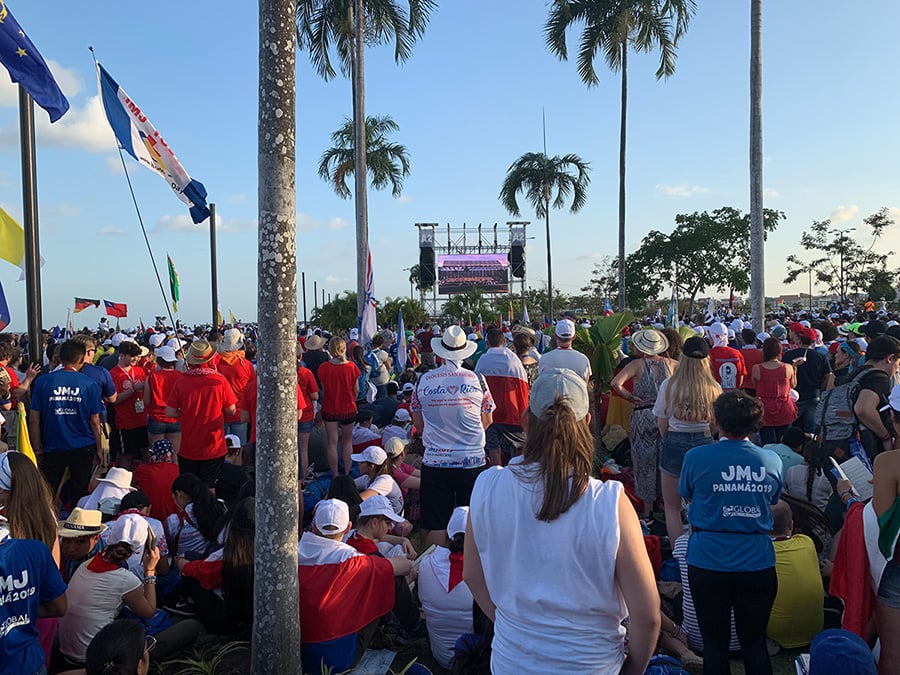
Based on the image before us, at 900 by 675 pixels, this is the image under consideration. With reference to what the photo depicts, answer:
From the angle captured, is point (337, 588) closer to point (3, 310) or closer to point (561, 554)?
point (561, 554)

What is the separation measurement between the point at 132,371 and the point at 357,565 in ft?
16.0

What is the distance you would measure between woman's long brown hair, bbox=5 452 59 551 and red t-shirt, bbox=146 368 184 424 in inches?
162

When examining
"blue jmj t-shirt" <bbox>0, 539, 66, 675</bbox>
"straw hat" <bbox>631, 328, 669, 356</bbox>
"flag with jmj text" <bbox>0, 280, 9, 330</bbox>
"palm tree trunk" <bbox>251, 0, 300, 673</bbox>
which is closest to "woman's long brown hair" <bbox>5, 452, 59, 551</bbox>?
"blue jmj t-shirt" <bbox>0, 539, 66, 675</bbox>

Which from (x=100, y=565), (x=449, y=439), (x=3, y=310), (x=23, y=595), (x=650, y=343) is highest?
(x=3, y=310)

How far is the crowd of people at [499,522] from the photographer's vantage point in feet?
6.68

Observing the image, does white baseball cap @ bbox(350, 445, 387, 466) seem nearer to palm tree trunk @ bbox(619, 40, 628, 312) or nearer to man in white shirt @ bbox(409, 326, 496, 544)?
man in white shirt @ bbox(409, 326, 496, 544)

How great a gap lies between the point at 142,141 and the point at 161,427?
305 cm

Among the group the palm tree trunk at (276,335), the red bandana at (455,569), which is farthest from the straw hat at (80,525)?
the red bandana at (455,569)

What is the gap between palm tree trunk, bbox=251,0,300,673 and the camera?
3320mm

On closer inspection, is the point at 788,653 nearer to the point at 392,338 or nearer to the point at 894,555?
the point at 894,555

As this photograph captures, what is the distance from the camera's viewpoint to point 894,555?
2941 mm

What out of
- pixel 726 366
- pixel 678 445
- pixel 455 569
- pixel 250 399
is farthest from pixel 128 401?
pixel 726 366

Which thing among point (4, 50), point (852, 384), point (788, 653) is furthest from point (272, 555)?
point (4, 50)

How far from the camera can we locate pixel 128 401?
757 cm
